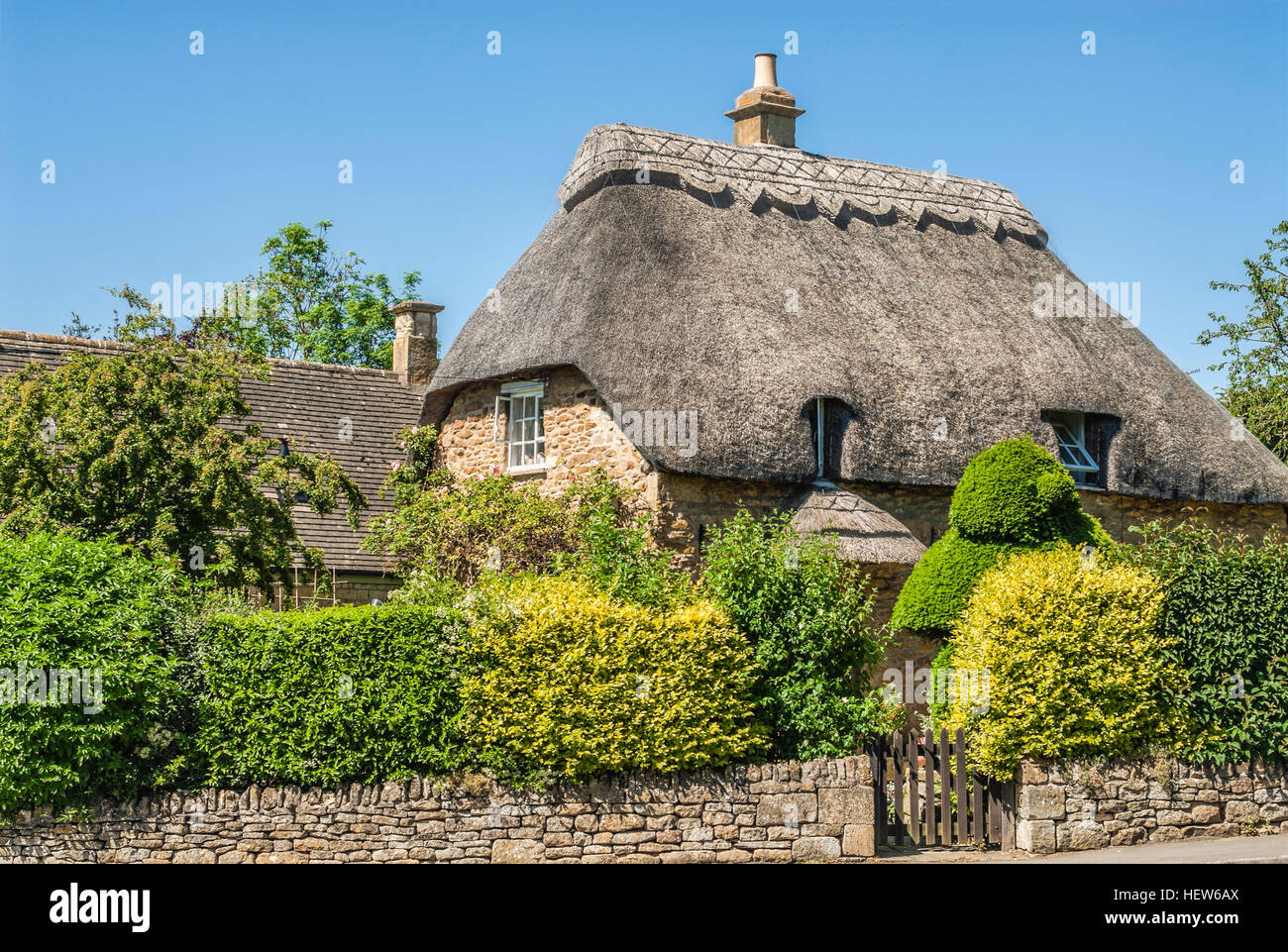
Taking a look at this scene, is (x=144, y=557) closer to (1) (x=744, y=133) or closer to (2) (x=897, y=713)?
(2) (x=897, y=713)

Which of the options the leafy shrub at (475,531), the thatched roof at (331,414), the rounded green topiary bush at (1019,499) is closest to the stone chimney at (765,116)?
the thatched roof at (331,414)

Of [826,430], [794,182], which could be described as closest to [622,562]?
[826,430]

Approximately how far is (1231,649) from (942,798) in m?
3.10

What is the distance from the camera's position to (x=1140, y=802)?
517 inches

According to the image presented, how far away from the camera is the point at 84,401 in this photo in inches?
574

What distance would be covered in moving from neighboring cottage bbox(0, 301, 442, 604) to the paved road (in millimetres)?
8162

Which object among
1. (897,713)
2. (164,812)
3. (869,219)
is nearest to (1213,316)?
(869,219)

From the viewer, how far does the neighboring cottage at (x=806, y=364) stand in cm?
1681

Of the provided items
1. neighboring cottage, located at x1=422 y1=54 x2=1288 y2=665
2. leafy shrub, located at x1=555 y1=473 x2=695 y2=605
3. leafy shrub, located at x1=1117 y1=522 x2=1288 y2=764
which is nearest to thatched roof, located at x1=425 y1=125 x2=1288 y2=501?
neighboring cottage, located at x1=422 y1=54 x2=1288 y2=665

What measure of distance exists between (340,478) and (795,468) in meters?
5.34

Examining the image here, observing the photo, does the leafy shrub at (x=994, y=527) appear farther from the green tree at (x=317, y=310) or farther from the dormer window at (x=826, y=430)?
the green tree at (x=317, y=310)

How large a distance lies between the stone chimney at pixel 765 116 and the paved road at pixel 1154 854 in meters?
13.0

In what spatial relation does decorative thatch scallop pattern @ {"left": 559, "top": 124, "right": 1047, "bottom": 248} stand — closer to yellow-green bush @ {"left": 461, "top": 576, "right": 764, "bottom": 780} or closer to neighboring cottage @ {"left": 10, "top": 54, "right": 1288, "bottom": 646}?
neighboring cottage @ {"left": 10, "top": 54, "right": 1288, "bottom": 646}

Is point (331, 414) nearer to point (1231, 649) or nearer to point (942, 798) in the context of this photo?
point (942, 798)
